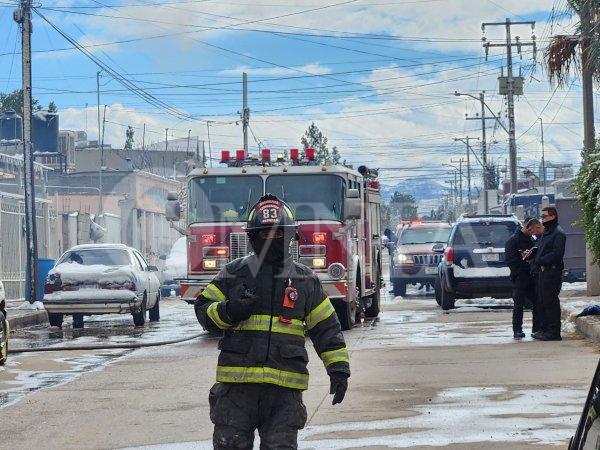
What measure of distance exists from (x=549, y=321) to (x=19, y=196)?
2868cm

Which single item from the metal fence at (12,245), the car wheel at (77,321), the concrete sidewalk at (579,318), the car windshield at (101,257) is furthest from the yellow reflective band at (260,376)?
the metal fence at (12,245)

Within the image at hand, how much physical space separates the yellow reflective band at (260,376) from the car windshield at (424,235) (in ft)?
99.2

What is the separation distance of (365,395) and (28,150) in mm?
20481

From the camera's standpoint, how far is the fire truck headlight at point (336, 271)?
2106 cm

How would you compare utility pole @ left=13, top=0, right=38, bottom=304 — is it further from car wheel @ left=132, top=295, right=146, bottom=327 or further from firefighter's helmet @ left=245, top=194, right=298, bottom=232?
firefighter's helmet @ left=245, top=194, right=298, bottom=232

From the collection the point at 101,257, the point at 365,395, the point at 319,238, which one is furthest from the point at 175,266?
the point at 365,395

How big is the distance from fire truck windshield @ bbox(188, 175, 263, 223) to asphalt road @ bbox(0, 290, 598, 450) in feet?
6.69

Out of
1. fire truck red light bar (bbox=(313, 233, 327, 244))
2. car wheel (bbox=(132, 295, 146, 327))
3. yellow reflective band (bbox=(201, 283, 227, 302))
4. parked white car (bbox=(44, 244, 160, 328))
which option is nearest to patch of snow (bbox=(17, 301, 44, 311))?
car wheel (bbox=(132, 295, 146, 327))

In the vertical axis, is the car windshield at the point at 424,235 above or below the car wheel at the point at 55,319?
above

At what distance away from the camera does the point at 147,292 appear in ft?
85.0

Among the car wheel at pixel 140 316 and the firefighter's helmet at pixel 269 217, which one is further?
the car wheel at pixel 140 316

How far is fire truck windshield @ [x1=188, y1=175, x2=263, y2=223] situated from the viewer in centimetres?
2156

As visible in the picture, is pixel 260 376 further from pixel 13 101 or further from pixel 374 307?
pixel 13 101

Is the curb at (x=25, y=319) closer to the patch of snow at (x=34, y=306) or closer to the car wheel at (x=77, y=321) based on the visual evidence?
the patch of snow at (x=34, y=306)
